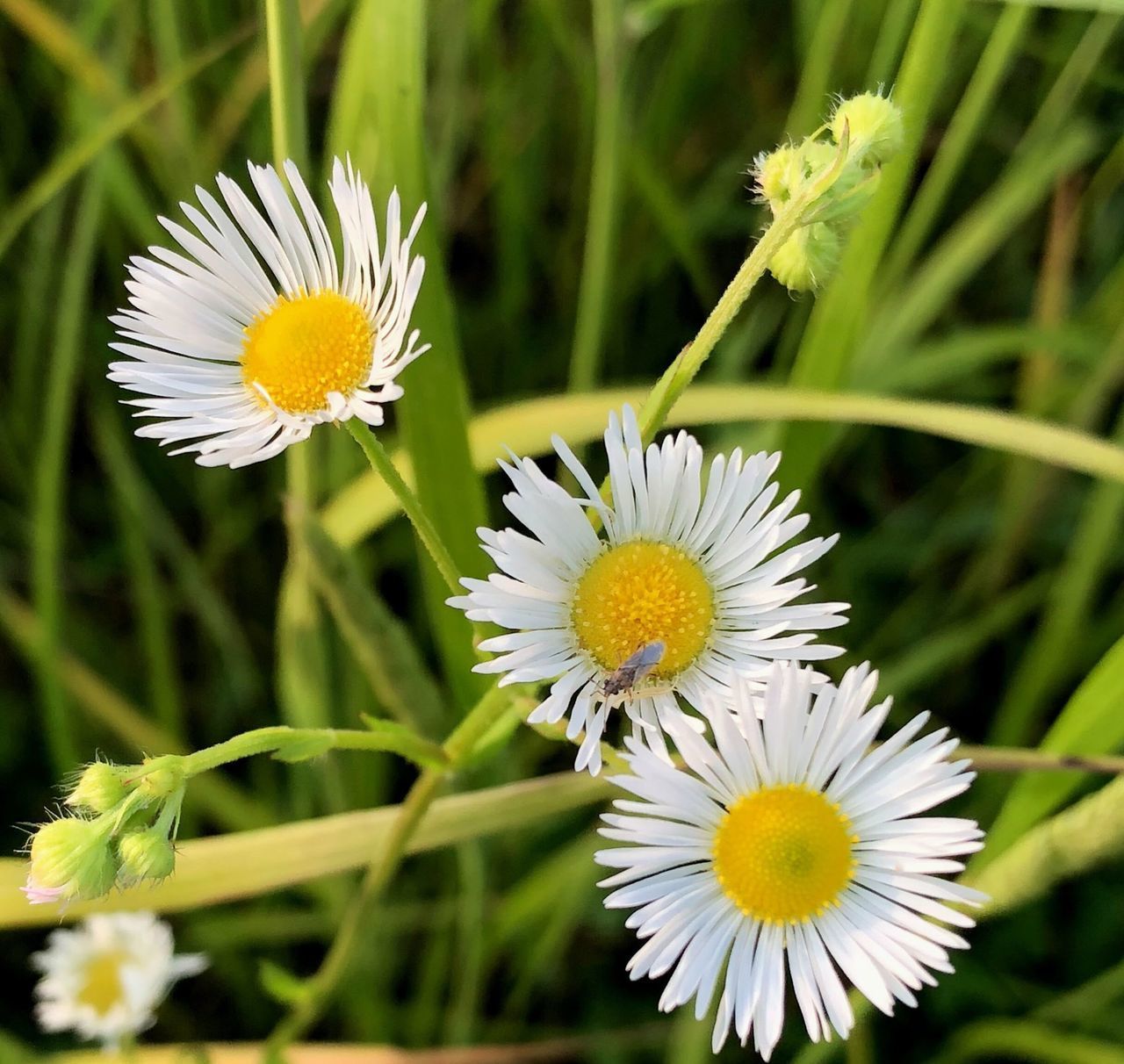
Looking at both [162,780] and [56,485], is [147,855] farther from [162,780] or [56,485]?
[56,485]

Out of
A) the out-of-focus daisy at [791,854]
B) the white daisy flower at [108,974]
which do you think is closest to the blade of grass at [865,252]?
the out-of-focus daisy at [791,854]

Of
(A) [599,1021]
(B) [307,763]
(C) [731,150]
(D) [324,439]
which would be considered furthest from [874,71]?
(A) [599,1021]

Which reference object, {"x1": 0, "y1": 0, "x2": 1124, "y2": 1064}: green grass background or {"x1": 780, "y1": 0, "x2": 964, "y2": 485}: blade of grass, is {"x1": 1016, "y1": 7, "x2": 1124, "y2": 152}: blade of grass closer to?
{"x1": 0, "y1": 0, "x2": 1124, "y2": 1064}: green grass background

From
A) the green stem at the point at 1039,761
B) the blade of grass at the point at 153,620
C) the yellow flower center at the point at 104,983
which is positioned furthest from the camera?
the blade of grass at the point at 153,620

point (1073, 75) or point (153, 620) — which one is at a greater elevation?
point (1073, 75)

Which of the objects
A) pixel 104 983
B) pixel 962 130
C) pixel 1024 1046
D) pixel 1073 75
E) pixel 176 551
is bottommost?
pixel 104 983

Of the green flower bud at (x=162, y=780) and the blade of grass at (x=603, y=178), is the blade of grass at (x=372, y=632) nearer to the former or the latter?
the green flower bud at (x=162, y=780)

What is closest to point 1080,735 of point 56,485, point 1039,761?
point 1039,761
